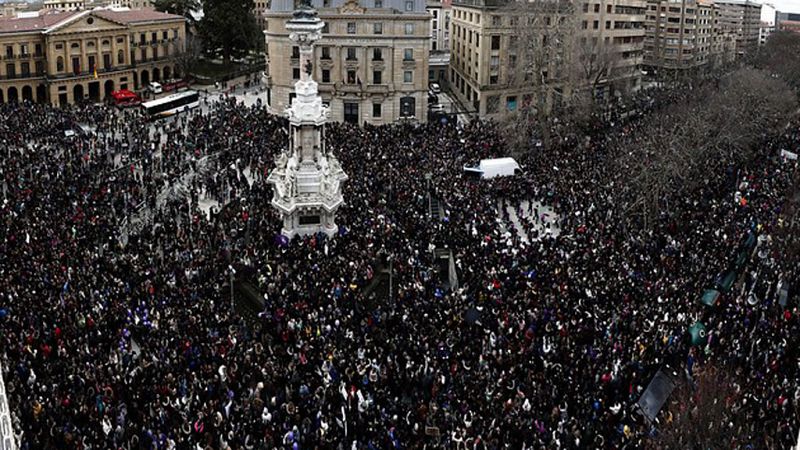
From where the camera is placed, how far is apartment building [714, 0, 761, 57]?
141 meters

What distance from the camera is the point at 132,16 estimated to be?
299ft

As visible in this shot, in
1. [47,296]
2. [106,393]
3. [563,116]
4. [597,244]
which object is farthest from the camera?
[563,116]

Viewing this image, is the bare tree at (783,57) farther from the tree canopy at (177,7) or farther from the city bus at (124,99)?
the tree canopy at (177,7)

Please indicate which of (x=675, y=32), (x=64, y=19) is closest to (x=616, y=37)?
(x=675, y=32)

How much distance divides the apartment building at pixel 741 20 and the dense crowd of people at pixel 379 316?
102 metres

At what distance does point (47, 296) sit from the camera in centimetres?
2970

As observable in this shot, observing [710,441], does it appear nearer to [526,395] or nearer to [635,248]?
[526,395]

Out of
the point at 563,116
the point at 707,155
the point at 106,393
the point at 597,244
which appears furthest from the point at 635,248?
the point at 563,116

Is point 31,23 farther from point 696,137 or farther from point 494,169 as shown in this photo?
point 696,137

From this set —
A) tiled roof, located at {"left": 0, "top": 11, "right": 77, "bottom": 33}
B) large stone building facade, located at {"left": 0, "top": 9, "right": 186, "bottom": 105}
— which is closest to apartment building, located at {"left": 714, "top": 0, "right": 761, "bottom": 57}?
large stone building facade, located at {"left": 0, "top": 9, "right": 186, "bottom": 105}

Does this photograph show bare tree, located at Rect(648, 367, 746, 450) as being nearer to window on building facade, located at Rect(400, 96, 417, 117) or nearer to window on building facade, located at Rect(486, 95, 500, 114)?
window on building facade, located at Rect(400, 96, 417, 117)

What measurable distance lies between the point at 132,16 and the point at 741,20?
12051cm

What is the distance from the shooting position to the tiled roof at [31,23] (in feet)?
261

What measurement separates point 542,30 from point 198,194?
31.2 meters
